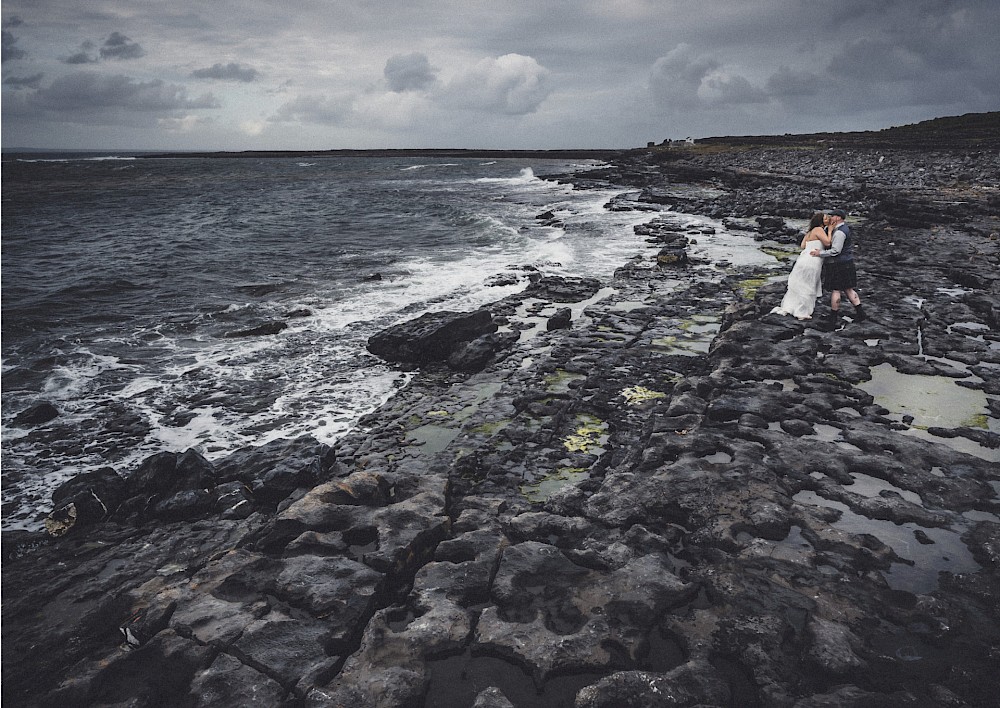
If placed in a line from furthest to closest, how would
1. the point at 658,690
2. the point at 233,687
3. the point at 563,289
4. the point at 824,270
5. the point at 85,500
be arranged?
the point at 563,289, the point at 824,270, the point at 85,500, the point at 233,687, the point at 658,690

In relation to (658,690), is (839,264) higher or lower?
higher

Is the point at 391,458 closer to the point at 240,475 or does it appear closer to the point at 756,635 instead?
the point at 240,475

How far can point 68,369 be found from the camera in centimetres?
1323

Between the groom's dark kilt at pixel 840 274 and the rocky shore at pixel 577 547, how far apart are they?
1.31 meters

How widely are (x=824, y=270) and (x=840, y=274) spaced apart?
0.37 metres

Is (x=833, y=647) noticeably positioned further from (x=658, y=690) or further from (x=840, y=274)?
(x=840, y=274)

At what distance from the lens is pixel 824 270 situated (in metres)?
12.8

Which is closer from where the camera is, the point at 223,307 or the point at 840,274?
the point at 840,274

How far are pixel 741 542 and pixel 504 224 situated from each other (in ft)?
110

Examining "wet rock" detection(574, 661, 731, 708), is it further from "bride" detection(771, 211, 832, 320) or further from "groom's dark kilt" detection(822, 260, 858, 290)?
"groom's dark kilt" detection(822, 260, 858, 290)

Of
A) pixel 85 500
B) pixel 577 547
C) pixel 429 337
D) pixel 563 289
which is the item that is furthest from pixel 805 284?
pixel 85 500

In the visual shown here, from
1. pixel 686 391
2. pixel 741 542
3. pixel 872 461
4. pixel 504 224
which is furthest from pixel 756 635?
→ pixel 504 224

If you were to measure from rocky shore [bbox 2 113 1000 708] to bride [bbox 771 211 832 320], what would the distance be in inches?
38.4

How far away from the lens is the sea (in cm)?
994
